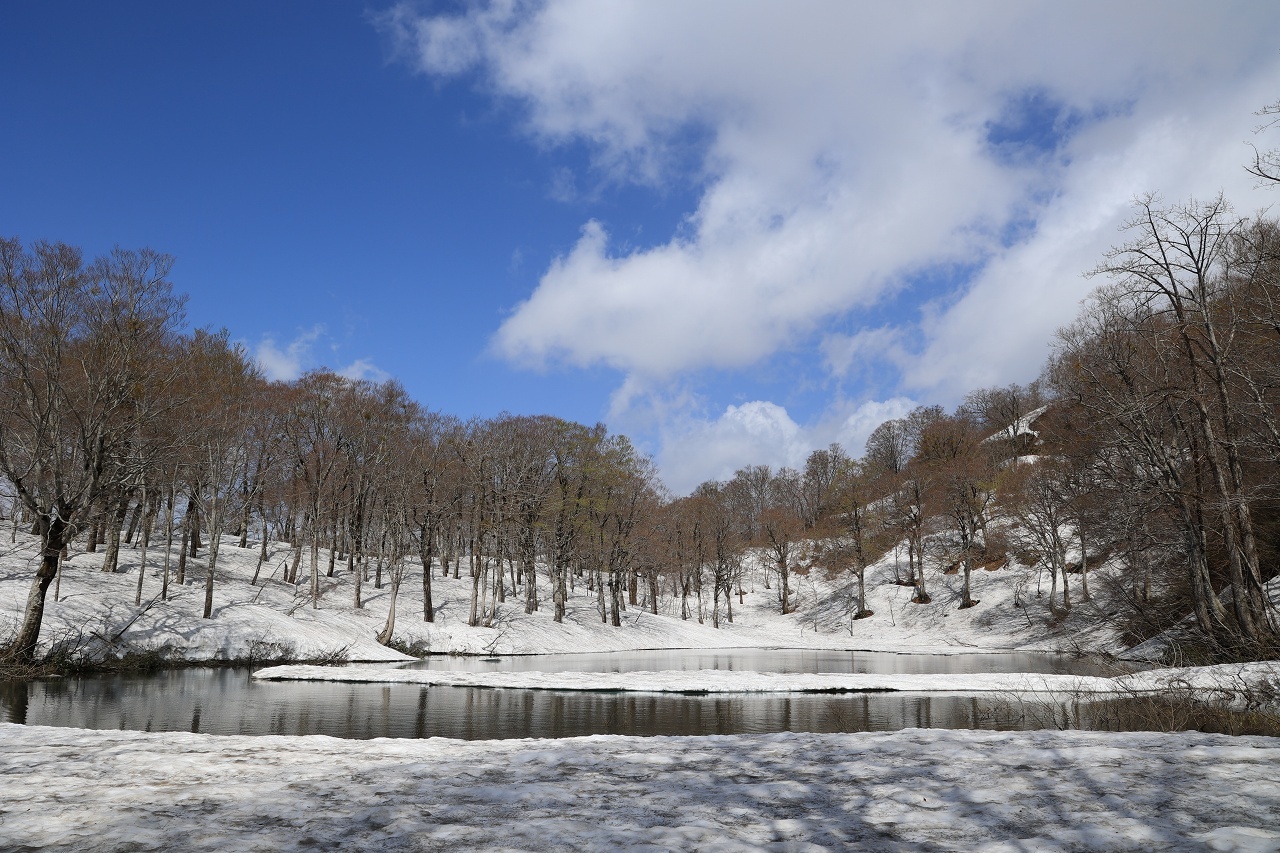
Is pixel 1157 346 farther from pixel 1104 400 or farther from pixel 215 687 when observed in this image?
pixel 215 687

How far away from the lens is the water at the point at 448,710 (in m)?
15.3

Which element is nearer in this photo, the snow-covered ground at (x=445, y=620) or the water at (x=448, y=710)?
the water at (x=448, y=710)

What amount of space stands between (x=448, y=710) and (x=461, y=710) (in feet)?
1.09

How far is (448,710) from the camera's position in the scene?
61.0 ft

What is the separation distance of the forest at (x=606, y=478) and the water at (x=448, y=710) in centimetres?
636

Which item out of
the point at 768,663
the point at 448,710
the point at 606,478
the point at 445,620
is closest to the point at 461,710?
the point at 448,710

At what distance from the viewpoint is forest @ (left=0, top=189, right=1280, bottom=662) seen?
22.1 meters

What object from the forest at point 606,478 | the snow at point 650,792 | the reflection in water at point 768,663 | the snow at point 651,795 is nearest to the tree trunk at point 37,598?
the forest at point 606,478

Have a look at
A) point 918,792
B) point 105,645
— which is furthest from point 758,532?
point 918,792

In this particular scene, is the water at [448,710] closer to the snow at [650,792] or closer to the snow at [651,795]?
the snow at [650,792]

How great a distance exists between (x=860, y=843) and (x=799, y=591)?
77046 millimetres

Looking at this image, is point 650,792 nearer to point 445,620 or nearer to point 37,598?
point 37,598

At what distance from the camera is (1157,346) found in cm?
2253

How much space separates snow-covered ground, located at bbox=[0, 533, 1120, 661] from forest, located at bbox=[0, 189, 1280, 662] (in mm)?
1492
